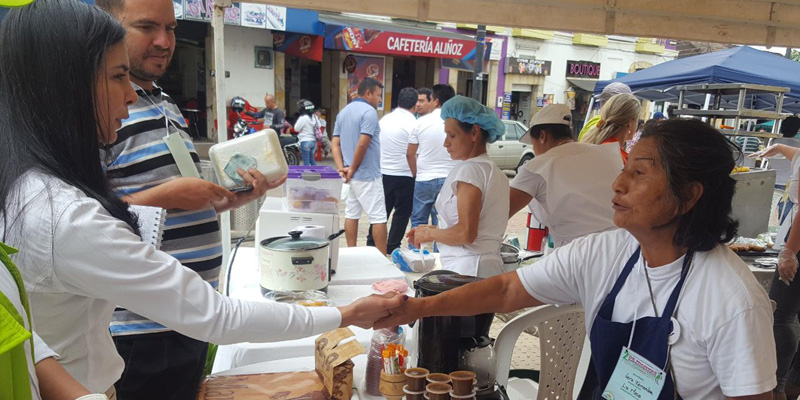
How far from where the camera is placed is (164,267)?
1129 mm

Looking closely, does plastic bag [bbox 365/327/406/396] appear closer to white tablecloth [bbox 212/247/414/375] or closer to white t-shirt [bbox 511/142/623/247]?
white tablecloth [bbox 212/247/414/375]

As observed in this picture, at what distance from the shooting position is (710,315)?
1351mm

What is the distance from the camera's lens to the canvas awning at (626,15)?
325 centimetres

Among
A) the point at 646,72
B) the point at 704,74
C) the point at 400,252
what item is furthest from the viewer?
the point at 646,72

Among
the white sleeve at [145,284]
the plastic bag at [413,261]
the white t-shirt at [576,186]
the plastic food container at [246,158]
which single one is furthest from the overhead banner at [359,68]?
the white sleeve at [145,284]

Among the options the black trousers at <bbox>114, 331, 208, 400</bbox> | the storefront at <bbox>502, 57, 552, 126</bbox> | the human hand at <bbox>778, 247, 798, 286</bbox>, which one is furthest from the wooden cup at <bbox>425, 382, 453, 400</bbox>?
the storefront at <bbox>502, 57, 552, 126</bbox>

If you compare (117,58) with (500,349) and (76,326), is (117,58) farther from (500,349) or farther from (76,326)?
(500,349)

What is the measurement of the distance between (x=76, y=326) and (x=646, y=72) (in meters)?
10.2

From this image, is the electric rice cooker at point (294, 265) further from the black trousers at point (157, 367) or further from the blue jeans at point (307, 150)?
the blue jeans at point (307, 150)

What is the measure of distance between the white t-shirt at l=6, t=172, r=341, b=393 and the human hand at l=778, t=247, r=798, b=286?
321 cm

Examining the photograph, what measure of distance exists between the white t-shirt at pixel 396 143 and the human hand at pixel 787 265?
3575 millimetres

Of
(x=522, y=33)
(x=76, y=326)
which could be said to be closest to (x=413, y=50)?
(x=522, y=33)

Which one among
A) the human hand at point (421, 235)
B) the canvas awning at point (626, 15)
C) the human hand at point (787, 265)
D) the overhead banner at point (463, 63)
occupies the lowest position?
the human hand at point (787, 265)

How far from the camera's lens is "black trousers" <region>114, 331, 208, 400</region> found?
5.30 ft
